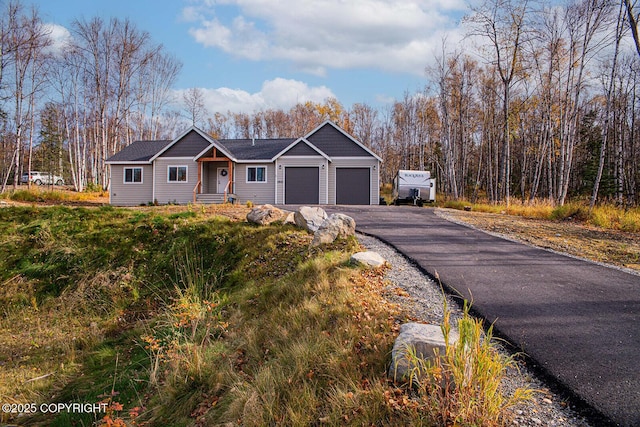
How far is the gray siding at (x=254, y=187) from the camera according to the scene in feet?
70.5

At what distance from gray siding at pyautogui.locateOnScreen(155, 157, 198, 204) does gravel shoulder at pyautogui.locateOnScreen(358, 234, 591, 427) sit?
1603cm

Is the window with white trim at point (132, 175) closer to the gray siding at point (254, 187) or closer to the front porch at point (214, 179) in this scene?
the front porch at point (214, 179)

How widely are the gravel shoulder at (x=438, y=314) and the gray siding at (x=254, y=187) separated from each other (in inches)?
546

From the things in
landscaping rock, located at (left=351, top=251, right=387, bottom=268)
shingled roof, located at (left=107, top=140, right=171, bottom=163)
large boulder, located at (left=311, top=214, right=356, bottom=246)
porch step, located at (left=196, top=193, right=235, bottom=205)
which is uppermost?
shingled roof, located at (left=107, top=140, right=171, bottom=163)

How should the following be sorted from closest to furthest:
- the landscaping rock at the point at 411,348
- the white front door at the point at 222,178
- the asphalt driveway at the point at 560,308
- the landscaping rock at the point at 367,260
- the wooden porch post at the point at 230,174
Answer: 1. the asphalt driveway at the point at 560,308
2. the landscaping rock at the point at 411,348
3. the landscaping rock at the point at 367,260
4. the wooden porch post at the point at 230,174
5. the white front door at the point at 222,178

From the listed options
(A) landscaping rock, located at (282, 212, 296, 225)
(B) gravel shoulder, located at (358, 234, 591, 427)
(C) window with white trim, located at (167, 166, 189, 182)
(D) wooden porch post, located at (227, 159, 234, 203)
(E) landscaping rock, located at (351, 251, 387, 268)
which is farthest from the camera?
(C) window with white trim, located at (167, 166, 189, 182)

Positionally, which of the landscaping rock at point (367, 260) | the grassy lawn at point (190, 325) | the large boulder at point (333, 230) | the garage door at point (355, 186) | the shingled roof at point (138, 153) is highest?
the shingled roof at point (138, 153)

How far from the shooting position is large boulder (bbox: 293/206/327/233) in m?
8.93

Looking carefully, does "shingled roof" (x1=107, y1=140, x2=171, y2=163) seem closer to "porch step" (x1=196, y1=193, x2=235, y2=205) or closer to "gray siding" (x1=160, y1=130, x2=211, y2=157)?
"gray siding" (x1=160, y1=130, x2=211, y2=157)

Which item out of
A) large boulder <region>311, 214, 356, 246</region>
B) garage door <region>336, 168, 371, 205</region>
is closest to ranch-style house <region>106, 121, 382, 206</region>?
garage door <region>336, 168, 371, 205</region>

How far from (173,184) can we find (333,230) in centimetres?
1675

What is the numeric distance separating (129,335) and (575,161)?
1496 inches

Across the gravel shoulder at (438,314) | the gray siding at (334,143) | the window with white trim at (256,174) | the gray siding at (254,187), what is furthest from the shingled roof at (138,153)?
the gravel shoulder at (438,314)

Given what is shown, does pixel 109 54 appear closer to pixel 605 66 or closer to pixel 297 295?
pixel 297 295
